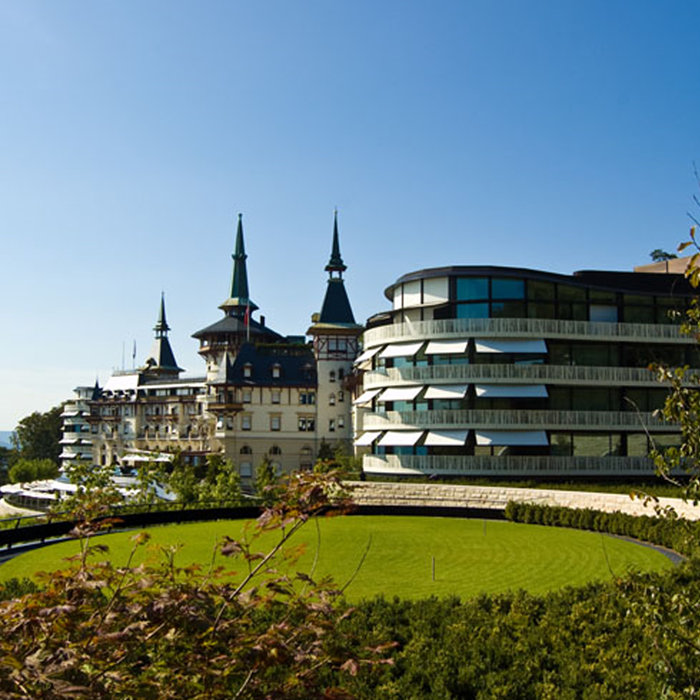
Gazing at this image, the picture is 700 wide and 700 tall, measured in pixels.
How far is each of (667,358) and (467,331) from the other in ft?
48.8

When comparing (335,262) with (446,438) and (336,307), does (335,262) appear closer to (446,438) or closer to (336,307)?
(336,307)

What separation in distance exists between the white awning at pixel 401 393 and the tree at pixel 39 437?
104 metres

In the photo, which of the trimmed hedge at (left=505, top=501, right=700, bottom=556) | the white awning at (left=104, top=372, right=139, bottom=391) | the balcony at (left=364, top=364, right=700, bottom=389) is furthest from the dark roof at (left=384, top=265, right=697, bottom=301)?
the white awning at (left=104, top=372, right=139, bottom=391)

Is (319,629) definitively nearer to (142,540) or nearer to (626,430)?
(142,540)

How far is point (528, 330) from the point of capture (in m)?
47.7

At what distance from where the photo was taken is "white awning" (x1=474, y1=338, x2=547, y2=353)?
47000 millimetres

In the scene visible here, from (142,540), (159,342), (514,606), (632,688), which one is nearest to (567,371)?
(514,606)

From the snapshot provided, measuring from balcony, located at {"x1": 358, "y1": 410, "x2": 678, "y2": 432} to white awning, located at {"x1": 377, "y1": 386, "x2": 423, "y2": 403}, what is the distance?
100 cm

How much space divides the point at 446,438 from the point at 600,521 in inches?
598

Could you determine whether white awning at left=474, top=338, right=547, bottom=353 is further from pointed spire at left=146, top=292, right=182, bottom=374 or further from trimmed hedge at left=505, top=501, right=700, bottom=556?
pointed spire at left=146, top=292, right=182, bottom=374

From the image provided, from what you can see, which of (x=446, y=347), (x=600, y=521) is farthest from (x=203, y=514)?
(x=600, y=521)

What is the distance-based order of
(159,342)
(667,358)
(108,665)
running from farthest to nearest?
1. (159,342)
2. (667,358)
3. (108,665)

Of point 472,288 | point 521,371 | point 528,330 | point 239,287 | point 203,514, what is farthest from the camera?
point 239,287

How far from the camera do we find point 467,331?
47656 mm
